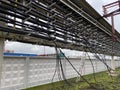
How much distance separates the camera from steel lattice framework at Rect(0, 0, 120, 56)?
7.93ft

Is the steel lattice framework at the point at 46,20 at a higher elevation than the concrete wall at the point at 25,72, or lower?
higher

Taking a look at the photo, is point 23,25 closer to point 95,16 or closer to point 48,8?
point 48,8

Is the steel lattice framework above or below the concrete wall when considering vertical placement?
above

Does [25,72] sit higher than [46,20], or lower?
lower

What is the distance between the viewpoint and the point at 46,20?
10.2 feet

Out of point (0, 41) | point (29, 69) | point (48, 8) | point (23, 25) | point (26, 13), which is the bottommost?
point (29, 69)

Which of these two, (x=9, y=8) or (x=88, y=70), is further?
(x=88, y=70)

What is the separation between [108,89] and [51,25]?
9.50 ft

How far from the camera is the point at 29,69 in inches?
192

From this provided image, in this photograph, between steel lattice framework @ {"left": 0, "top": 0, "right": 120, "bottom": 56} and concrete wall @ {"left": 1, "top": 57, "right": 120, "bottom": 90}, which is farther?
concrete wall @ {"left": 1, "top": 57, "right": 120, "bottom": 90}

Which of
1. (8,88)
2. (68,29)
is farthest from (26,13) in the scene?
(8,88)

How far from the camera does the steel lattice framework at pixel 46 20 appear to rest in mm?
2418

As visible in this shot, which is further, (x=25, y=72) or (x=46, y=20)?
(x=25, y=72)

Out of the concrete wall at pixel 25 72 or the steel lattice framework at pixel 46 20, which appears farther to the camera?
the concrete wall at pixel 25 72
